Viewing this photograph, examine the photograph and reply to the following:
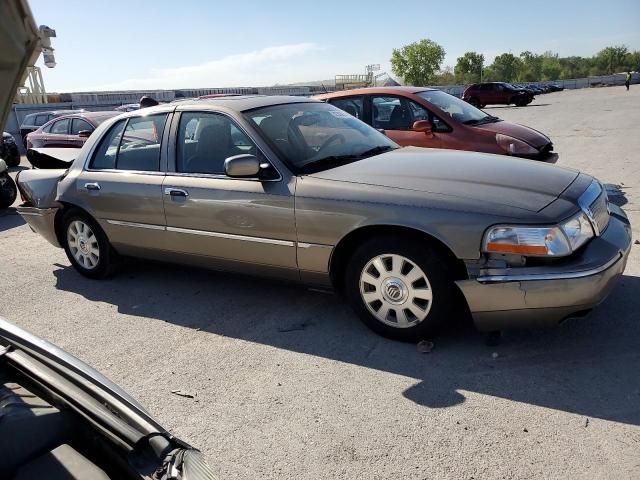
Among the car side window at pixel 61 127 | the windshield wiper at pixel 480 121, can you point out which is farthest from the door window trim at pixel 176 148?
the car side window at pixel 61 127

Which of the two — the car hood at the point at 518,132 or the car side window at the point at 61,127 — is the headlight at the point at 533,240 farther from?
the car side window at the point at 61,127

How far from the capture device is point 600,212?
3623 mm

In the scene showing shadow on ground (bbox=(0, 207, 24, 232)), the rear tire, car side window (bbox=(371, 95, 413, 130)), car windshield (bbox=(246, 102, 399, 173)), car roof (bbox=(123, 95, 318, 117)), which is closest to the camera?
car windshield (bbox=(246, 102, 399, 173))

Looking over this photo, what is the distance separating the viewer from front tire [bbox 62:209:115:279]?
5160 millimetres

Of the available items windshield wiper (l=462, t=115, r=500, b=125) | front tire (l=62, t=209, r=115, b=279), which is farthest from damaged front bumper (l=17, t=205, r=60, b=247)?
windshield wiper (l=462, t=115, r=500, b=125)

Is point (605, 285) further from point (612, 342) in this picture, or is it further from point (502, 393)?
point (502, 393)

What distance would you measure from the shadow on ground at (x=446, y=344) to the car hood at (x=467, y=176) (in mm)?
951

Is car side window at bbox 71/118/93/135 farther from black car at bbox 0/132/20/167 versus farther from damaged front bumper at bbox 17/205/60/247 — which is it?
damaged front bumper at bbox 17/205/60/247

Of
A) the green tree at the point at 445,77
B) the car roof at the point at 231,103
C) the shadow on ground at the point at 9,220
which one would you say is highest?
the green tree at the point at 445,77

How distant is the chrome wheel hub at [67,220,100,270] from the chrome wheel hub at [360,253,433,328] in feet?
9.58

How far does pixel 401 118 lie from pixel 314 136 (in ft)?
10.5

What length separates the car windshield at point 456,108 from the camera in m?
7.26

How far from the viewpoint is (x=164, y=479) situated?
1433mm

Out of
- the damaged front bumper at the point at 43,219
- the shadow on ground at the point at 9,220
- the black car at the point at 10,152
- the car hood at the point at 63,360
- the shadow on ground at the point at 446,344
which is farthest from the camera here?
the black car at the point at 10,152
